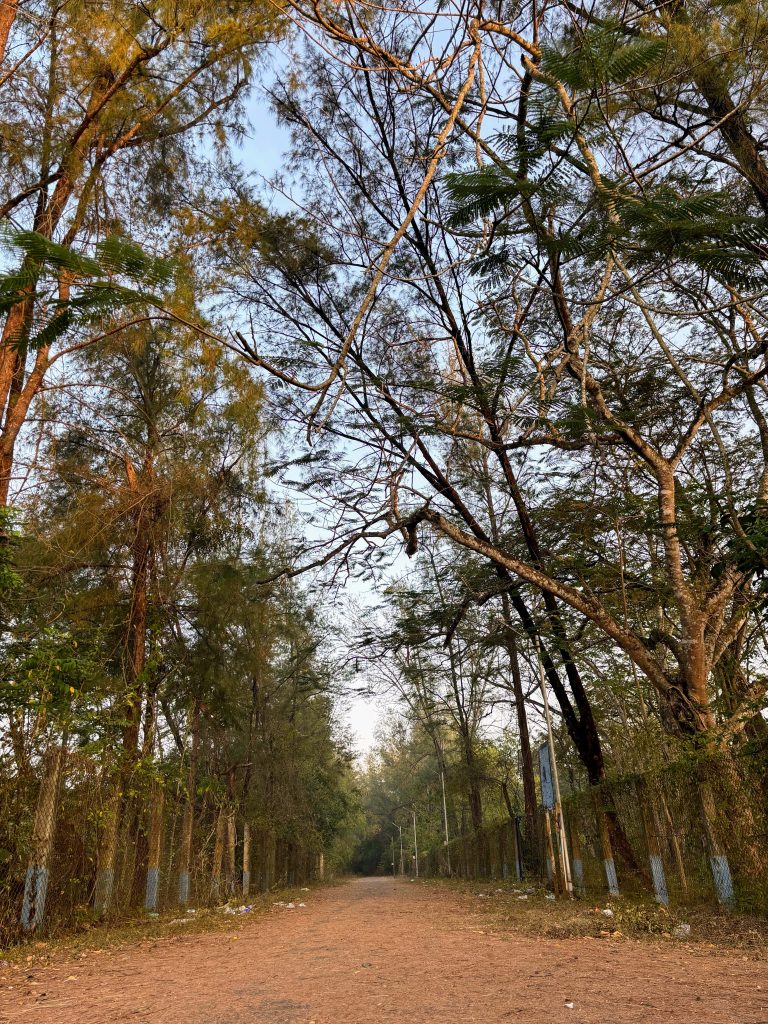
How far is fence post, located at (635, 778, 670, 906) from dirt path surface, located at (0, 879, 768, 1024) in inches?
83.1

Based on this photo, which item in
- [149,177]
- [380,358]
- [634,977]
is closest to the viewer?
[634,977]

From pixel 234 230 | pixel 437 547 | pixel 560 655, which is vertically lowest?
pixel 560 655

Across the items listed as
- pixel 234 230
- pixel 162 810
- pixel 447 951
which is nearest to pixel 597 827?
pixel 447 951

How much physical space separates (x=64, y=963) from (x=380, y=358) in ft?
22.0

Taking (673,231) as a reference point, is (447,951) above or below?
below

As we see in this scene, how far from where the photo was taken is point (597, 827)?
29.8 ft

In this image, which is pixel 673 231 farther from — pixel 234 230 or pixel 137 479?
pixel 137 479

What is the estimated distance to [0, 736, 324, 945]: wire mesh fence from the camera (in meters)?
5.48

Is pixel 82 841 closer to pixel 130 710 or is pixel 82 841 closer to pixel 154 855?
pixel 130 710

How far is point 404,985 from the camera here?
3617 mm

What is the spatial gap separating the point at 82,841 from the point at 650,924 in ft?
16.4

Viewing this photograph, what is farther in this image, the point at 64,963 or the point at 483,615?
the point at 483,615

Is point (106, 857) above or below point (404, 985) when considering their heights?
above

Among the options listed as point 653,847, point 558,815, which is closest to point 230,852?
point 558,815
